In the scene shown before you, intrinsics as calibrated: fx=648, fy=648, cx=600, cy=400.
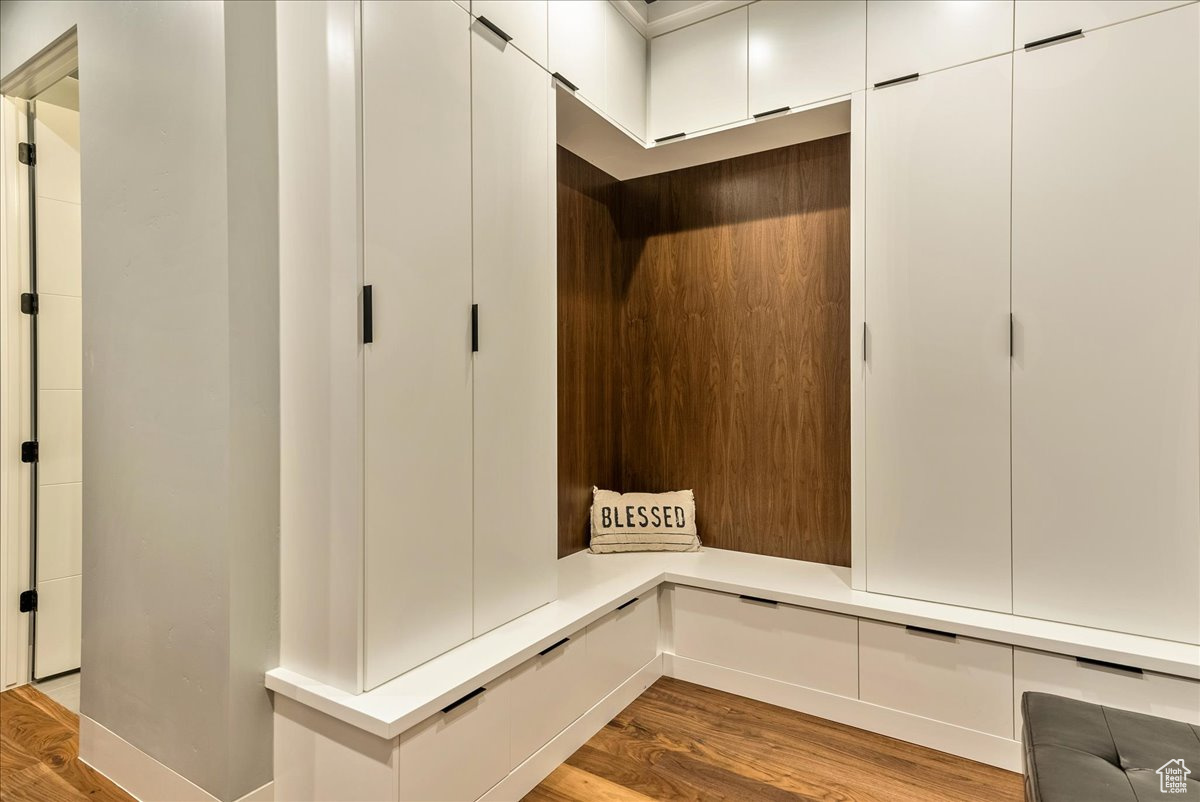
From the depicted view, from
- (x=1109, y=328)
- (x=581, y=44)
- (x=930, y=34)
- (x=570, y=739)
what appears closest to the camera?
(x=1109, y=328)

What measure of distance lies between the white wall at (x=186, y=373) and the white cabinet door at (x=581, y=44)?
967 millimetres

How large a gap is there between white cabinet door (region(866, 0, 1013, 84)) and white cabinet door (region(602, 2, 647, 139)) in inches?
36.3

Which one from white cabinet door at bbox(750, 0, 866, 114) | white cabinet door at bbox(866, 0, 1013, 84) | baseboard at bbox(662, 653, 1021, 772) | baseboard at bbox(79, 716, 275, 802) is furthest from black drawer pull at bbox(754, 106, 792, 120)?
baseboard at bbox(79, 716, 275, 802)

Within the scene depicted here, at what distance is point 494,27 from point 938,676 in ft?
8.21

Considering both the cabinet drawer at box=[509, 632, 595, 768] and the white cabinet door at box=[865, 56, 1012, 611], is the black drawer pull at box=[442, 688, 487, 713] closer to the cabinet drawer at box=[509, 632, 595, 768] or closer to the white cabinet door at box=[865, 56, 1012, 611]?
the cabinet drawer at box=[509, 632, 595, 768]

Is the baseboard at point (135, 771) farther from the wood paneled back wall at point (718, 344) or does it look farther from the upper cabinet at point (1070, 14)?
the upper cabinet at point (1070, 14)

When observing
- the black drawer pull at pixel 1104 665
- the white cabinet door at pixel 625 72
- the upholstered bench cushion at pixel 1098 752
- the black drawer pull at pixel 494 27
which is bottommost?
the black drawer pull at pixel 1104 665

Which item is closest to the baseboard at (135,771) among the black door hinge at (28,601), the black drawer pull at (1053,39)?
the black door hinge at (28,601)

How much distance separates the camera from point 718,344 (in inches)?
122

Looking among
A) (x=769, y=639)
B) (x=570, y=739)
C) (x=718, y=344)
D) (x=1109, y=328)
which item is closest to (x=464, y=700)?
(x=570, y=739)

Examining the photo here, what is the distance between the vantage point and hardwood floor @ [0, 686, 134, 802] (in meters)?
1.86

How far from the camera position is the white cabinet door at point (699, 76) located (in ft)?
8.68

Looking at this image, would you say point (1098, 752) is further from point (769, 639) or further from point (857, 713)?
point (769, 639)

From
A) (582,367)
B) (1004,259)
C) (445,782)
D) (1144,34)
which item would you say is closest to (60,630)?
(445,782)
